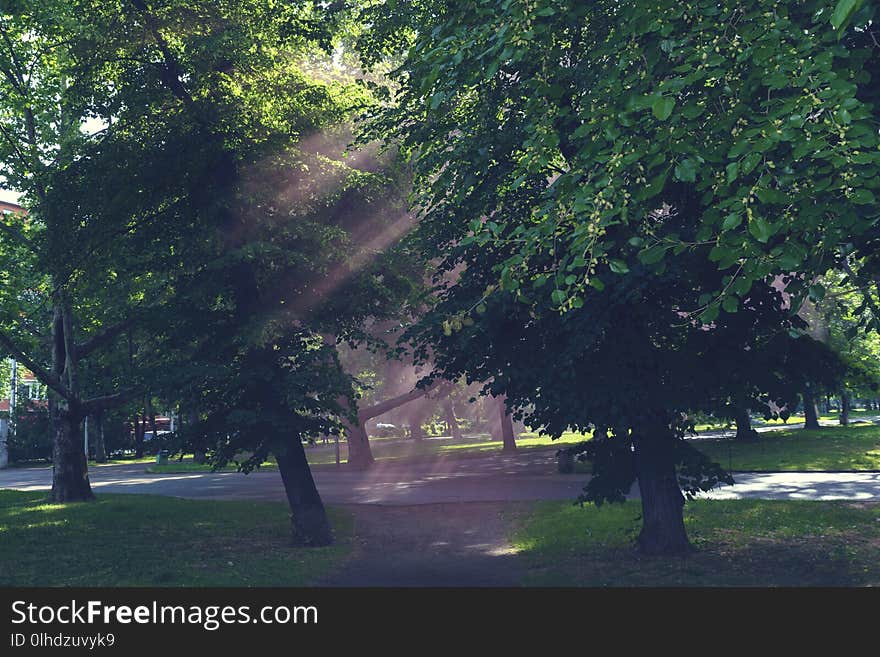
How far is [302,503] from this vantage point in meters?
15.9

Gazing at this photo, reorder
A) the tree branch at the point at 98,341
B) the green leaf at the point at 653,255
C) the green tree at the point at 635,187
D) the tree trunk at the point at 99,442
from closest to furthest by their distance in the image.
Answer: the green tree at the point at 635,187 → the green leaf at the point at 653,255 → the tree branch at the point at 98,341 → the tree trunk at the point at 99,442

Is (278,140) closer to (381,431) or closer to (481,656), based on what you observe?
(481,656)

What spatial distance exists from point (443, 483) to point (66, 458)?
37.7ft

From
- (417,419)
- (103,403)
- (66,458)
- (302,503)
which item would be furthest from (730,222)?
(417,419)

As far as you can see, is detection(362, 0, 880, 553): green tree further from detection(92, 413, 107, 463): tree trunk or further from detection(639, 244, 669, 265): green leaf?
detection(92, 413, 107, 463): tree trunk

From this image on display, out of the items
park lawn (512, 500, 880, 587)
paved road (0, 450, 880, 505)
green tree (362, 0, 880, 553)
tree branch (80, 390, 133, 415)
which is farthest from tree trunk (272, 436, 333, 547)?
tree branch (80, 390, 133, 415)

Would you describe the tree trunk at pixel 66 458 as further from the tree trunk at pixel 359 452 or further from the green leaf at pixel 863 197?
the green leaf at pixel 863 197

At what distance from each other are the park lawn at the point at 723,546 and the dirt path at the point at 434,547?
46cm

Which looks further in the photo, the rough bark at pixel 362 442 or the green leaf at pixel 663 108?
the rough bark at pixel 362 442

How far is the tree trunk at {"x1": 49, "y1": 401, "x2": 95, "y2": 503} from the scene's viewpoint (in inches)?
921

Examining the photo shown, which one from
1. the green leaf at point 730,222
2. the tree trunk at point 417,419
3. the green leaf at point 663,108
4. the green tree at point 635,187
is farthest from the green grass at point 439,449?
the green leaf at point 663,108

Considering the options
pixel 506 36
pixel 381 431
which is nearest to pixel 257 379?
pixel 506 36

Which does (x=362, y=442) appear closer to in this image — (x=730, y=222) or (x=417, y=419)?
(x=417, y=419)

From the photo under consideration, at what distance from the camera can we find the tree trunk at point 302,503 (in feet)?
51.4
